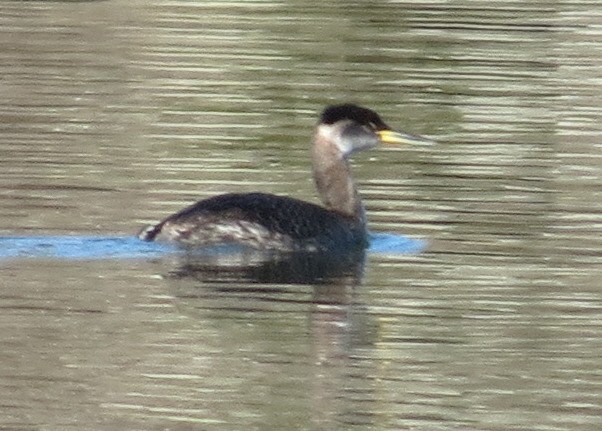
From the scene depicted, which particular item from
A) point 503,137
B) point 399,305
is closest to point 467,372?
point 399,305

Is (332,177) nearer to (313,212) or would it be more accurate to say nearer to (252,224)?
(313,212)

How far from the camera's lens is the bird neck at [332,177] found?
16.7 m

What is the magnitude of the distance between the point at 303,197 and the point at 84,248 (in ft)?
10.7

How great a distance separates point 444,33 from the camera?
87.7 ft

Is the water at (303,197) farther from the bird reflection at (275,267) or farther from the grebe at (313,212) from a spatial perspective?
the grebe at (313,212)

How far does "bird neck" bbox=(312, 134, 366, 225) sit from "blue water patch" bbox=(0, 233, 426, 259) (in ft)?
3.83

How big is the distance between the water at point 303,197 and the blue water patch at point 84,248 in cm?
2

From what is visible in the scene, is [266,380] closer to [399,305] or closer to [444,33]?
[399,305]

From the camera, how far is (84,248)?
49.4 ft

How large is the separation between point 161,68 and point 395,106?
2737 millimetres

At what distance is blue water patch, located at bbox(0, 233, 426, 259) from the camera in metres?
15.0

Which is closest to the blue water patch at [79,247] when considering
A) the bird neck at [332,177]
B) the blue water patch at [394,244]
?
the blue water patch at [394,244]

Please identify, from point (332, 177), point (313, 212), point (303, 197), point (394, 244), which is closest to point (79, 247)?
point (313, 212)

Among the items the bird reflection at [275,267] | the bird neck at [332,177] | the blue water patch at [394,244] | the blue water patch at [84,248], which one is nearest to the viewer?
the bird reflection at [275,267]
